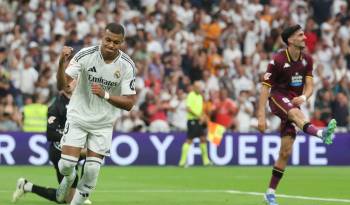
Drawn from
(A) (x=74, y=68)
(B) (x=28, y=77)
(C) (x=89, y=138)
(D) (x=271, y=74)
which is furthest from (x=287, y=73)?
(B) (x=28, y=77)

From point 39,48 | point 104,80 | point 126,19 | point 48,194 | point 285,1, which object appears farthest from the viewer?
point 285,1

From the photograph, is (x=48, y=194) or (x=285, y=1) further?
(x=285, y=1)

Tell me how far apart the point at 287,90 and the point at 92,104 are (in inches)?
135

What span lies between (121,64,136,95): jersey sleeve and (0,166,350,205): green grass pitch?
2.86m

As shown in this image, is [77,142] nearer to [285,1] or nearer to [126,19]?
[126,19]

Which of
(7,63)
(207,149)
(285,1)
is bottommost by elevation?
(207,149)

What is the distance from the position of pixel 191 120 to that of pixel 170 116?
6.55 feet

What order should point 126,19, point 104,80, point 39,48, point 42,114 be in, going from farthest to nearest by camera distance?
point 126,19 → point 39,48 → point 42,114 → point 104,80

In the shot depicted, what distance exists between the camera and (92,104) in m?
13.2

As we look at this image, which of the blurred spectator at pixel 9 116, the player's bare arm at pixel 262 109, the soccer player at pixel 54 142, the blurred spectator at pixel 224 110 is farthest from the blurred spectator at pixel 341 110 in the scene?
the soccer player at pixel 54 142

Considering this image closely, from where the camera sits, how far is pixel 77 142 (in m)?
A: 13.1

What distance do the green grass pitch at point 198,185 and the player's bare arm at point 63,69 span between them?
Result: 2.82 m

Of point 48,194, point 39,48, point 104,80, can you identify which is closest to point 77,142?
point 104,80

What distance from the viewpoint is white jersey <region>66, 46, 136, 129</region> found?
514 inches
